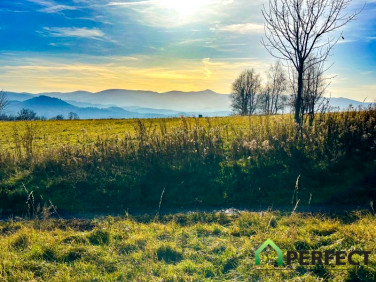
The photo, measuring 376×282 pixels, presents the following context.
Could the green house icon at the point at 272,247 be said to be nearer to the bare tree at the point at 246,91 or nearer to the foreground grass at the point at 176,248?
the foreground grass at the point at 176,248

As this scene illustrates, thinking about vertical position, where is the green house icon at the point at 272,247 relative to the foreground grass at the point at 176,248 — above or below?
above

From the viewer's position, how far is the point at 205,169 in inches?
412

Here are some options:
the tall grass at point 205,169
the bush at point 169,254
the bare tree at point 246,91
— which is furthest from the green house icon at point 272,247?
the bare tree at point 246,91

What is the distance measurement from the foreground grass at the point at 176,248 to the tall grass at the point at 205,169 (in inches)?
79.7

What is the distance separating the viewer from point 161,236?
618 cm

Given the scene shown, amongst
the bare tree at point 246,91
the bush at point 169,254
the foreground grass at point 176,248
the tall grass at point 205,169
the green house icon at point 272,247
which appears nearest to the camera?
the foreground grass at point 176,248

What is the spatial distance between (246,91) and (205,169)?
7403cm

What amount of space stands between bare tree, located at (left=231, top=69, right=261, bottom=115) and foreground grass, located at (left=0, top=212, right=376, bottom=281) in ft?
233

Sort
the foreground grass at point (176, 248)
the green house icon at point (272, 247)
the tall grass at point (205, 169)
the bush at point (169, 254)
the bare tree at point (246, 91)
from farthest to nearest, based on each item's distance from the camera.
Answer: the bare tree at point (246, 91), the tall grass at point (205, 169), the bush at point (169, 254), the green house icon at point (272, 247), the foreground grass at point (176, 248)

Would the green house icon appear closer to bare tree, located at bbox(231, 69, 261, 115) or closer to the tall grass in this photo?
the tall grass

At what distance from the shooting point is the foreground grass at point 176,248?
14.9 ft

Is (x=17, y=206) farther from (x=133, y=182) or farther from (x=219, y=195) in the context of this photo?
(x=219, y=195)

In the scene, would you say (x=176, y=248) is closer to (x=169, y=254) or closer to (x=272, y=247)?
(x=169, y=254)

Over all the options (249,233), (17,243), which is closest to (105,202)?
(17,243)
